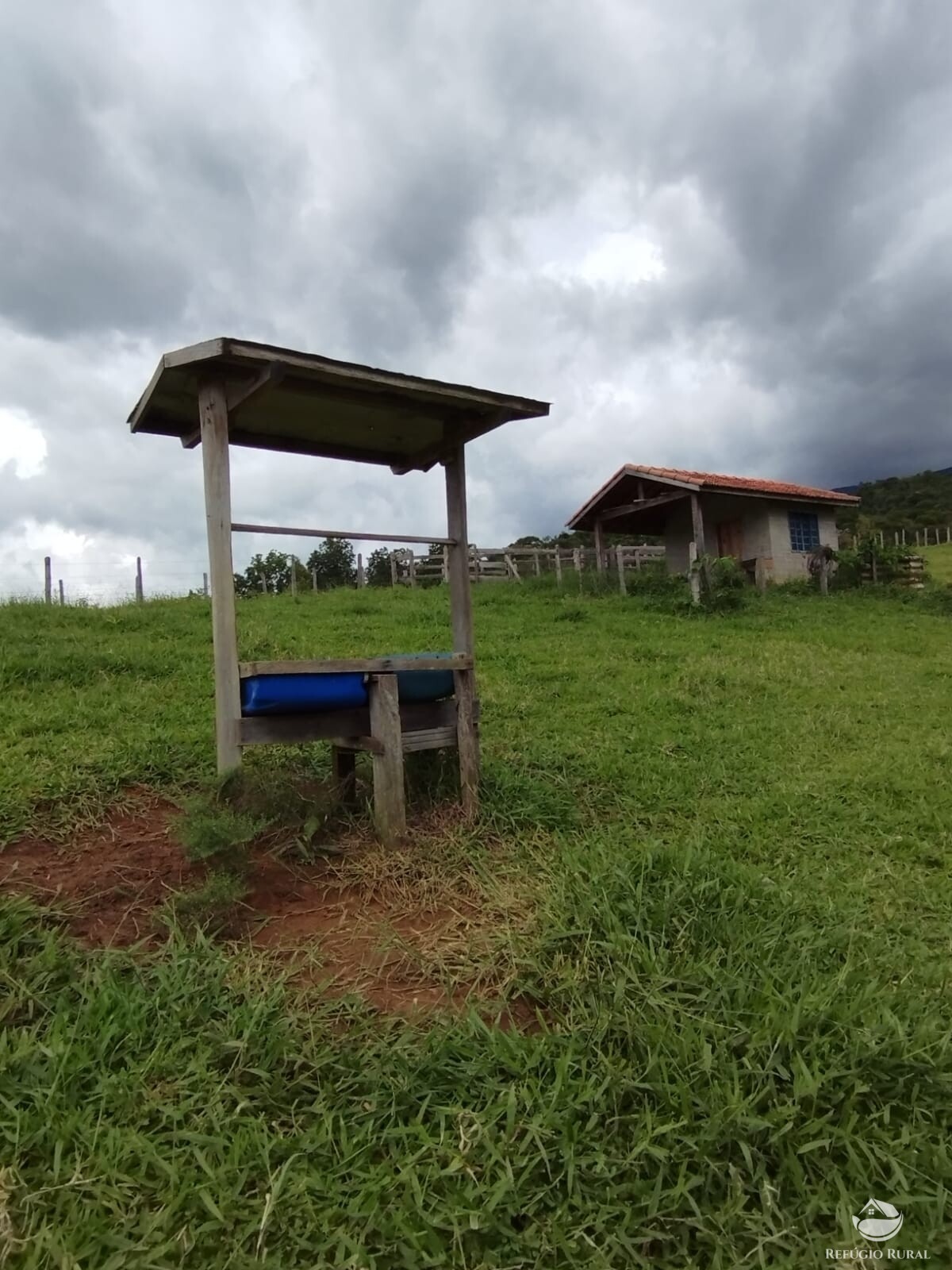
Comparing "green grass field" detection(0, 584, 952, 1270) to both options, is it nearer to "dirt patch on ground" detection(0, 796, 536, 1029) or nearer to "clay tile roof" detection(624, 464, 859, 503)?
"dirt patch on ground" detection(0, 796, 536, 1029)

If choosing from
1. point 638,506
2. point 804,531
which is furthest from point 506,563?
point 804,531

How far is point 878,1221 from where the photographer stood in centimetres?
187

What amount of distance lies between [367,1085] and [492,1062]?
1.18 ft

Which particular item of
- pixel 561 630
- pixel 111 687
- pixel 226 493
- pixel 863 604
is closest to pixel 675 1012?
pixel 226 493

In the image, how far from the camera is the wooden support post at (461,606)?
163 inches

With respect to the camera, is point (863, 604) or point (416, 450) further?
point (863, 604)

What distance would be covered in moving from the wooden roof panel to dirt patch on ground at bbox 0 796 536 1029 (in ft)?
6.80

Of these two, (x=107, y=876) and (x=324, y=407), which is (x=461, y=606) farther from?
(x=107, y=876)

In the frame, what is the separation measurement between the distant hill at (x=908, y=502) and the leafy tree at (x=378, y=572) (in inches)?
975

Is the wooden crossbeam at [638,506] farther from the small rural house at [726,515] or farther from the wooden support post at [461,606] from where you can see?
the wooden support post at [461,606]

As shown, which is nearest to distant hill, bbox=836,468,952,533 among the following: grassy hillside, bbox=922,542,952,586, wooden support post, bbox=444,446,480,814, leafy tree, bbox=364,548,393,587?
grassy hillside, bbox=922,542,952,586

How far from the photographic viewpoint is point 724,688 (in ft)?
25.4

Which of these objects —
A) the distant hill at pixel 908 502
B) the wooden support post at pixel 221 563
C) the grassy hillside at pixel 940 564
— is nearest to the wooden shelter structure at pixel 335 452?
the wooden support post at pixel 221 563

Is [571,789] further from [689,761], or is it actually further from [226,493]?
[226,493]
